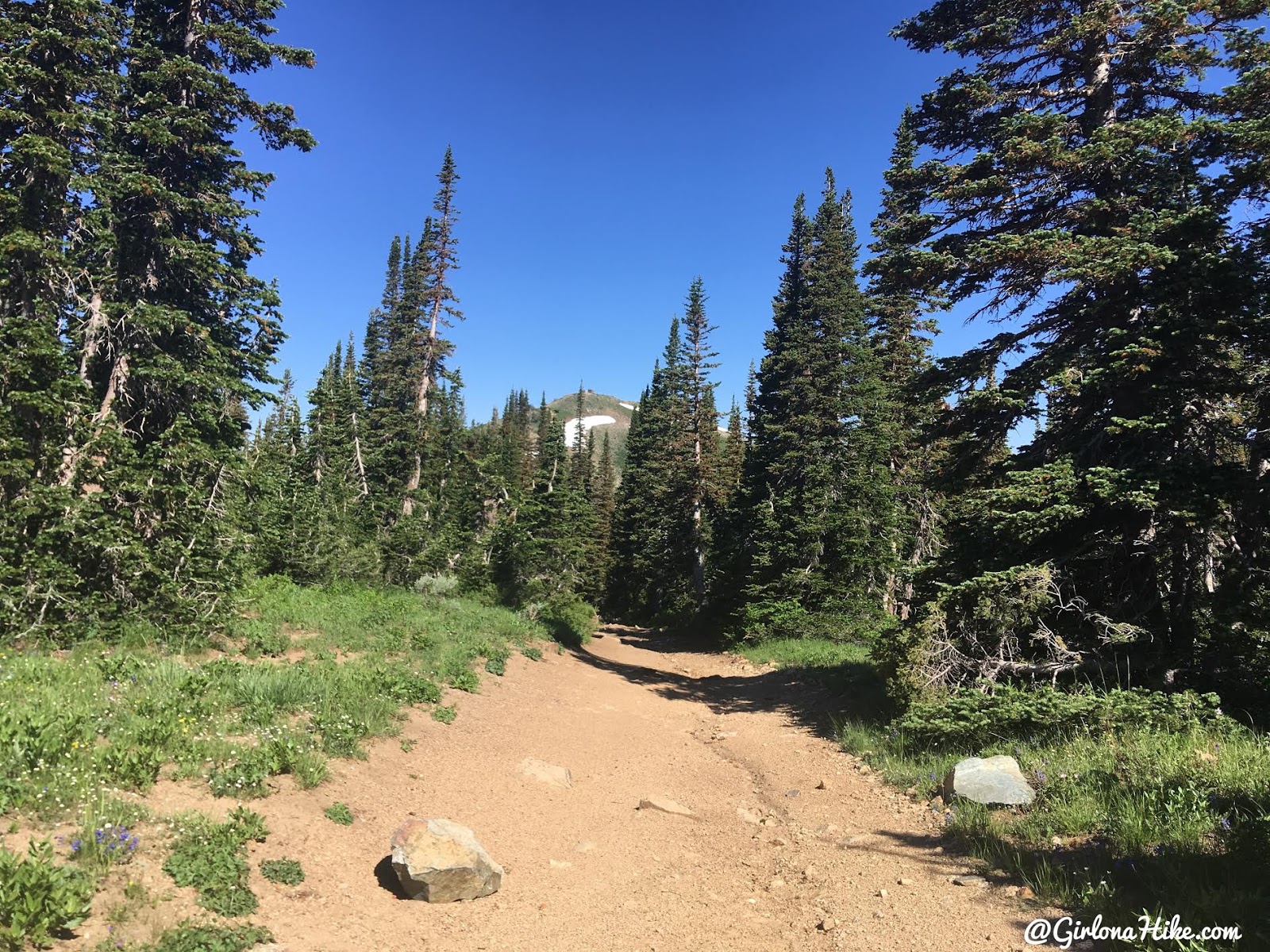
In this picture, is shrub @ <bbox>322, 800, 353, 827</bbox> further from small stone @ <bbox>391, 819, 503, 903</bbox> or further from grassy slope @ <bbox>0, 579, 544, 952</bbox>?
small stone @ <bbox>391, 819, 503, 903</bbox>

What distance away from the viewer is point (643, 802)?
8.16m

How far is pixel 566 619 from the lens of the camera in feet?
85.8

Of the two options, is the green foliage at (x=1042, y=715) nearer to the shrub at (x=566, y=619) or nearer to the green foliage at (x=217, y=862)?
the green foliage at (x=217, y=862)

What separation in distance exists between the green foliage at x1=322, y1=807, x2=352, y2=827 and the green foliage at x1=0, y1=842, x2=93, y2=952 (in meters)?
2.49

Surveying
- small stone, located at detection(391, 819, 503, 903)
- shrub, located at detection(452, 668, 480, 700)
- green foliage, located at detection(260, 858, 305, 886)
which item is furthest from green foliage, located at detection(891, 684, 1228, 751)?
shrub, located at detection(452, 668, 480, 700)

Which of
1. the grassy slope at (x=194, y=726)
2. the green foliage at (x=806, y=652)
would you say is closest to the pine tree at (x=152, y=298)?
the grassy slope at (x=194, y=726)

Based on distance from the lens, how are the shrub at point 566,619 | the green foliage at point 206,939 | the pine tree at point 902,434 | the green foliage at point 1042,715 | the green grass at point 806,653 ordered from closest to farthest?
1. the green foliage at point 206,939
2. the green foliage at point 1042,715
3. the green grass at point 806,653
4. the pine tree at point 902,434
5. the shrub at point 566,619

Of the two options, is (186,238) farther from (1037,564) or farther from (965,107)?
(1037,564)

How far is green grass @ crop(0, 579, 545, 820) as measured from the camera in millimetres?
5117

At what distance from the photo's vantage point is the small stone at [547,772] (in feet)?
29.1

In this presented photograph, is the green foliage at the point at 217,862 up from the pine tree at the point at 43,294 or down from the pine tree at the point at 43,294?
down

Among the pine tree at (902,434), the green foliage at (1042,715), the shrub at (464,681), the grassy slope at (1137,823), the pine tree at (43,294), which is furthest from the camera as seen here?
the pine tree at (902,434)

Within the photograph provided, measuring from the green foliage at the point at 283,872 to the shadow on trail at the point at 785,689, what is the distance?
8.47 metres

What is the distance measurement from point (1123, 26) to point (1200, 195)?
11.6ft
